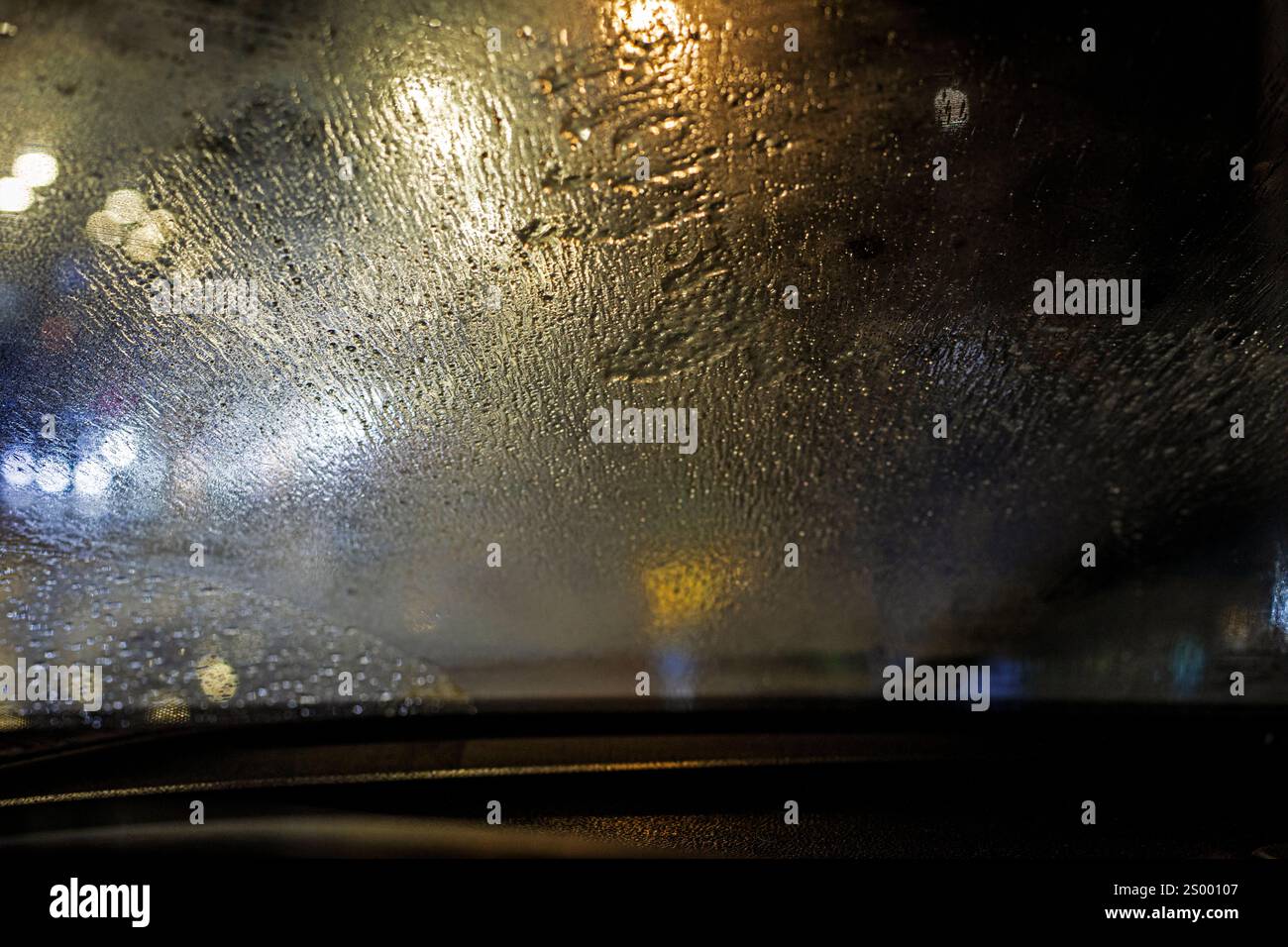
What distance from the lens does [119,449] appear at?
2.85m

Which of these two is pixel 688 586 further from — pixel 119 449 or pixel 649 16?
pixel 649 16

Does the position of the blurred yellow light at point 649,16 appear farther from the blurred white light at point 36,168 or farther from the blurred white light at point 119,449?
the blurred white light at point 119,449

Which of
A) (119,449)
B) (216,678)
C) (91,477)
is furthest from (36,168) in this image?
(216,678)

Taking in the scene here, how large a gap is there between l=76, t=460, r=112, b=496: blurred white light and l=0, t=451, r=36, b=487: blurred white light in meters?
0.16

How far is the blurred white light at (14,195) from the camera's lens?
6.99 feet

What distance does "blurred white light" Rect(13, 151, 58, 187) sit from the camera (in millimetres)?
2078

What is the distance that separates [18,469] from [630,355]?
2295 mm

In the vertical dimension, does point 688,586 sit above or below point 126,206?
below

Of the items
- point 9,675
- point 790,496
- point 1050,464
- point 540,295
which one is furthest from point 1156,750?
point 9,675

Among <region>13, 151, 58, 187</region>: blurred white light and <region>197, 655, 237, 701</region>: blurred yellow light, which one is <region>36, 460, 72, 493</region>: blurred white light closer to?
<region>197, 655, 237, 701</region>: blurred yellow light

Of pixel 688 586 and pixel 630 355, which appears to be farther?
pixel 688 586

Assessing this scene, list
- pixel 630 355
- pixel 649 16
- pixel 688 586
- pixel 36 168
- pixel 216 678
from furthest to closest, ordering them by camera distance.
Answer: pixel 688 586 → pixel 216 678 → pixel 630 355 → pixel 36 168 → pixel 649 16

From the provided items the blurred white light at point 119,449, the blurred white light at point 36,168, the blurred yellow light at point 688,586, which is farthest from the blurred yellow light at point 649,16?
the blurred yellow light at point 688,586

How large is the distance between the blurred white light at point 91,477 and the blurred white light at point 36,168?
1.11 m
